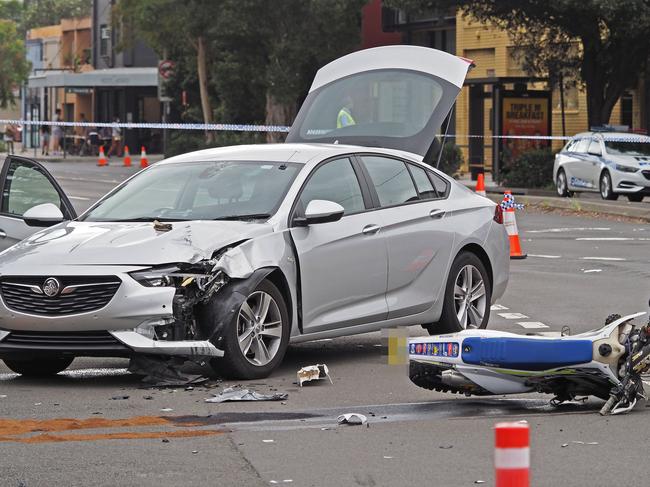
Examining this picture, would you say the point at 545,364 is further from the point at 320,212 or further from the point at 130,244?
the point at 130,244

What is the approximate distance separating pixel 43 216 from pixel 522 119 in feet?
96.0

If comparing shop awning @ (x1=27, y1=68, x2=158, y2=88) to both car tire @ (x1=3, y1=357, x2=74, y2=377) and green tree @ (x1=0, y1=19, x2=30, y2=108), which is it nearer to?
green tree @ (x1=0, y1=19, x2=30, y2=108)

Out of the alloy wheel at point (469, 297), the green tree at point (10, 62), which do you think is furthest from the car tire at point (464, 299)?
the green tree at point (10, 62)

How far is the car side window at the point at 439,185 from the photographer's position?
11.9 metres

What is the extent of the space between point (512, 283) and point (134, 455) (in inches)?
383

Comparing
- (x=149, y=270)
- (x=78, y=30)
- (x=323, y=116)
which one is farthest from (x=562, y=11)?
(x=78, y=30)

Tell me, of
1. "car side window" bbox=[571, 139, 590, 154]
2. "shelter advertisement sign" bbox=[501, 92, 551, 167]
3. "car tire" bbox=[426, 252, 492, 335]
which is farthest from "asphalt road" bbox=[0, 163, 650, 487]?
"shelter advertisement sign" bbox=[501, 92, 551, 167]

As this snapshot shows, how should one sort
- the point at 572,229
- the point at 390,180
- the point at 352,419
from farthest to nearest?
the point at 572,229 < the point at 390,180 < the point at 352,419

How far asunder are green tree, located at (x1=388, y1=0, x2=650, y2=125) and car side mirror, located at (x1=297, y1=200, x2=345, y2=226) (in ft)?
79.4

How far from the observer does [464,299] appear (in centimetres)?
1173

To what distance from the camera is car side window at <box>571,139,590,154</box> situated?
3316 cm

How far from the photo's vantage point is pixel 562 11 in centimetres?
3538

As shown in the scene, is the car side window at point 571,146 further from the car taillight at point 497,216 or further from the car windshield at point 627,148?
the car taillight at point 497,216

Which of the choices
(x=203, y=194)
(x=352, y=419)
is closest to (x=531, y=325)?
(x=203, y=194)
